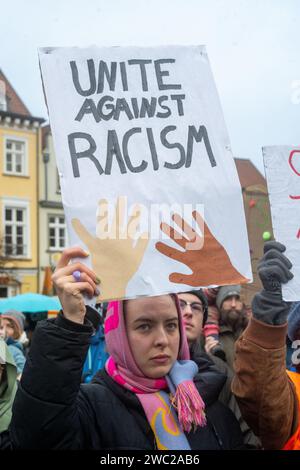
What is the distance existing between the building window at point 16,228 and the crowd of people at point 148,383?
85.1ft

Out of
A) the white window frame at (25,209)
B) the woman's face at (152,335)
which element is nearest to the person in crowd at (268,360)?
the woman's face at (152,335)

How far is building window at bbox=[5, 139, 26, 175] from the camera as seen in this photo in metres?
28.2

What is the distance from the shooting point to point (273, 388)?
76.9 inches

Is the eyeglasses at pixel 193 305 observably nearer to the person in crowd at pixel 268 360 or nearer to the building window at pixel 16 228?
the person in crowd at pixel 268 360

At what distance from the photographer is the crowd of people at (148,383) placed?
173 cm

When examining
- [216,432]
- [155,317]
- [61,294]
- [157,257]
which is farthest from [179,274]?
[216,432]

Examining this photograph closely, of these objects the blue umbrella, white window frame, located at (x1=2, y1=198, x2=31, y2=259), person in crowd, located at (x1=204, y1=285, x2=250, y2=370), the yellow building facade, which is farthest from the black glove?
white window frame, located at (x1=2, y1=198, x2=31, y2=259)

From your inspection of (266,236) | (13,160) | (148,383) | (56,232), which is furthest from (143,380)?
A: (56,232)

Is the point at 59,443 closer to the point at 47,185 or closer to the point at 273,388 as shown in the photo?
the point at 273,388

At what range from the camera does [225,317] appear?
14.0 feet

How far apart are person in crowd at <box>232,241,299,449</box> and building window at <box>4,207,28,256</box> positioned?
26.1 meters

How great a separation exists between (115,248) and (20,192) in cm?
2698

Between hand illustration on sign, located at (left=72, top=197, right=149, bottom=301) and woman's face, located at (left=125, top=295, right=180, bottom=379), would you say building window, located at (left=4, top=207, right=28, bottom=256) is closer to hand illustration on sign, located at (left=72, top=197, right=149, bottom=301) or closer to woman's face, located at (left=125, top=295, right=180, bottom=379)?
woman's face, located at (left=125, top=295, right=180, bottom=379)
